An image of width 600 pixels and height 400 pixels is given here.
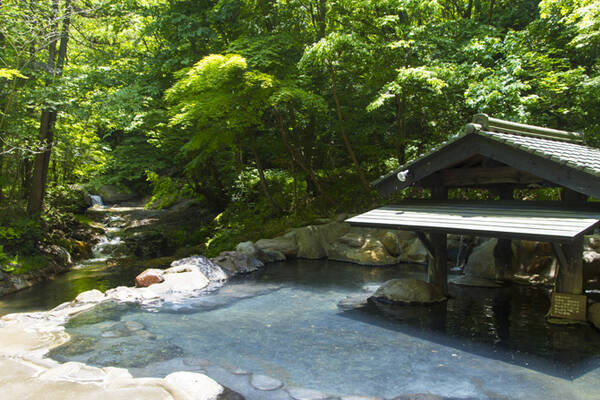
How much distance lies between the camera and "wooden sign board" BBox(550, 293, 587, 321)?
6227 mm

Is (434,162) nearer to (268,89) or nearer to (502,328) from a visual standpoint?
(502,328)

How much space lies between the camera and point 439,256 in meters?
7.97

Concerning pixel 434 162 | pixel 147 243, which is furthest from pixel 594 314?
pixel 147 243

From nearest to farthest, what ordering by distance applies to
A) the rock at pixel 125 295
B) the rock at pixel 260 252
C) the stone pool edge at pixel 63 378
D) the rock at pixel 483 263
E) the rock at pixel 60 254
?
the stone pool edge at pixel 63 378 < the rock at pixel 125 295 < the rock at pixel 483 263 < the rock at pixel 260 252 < the rock at pixel 60 254

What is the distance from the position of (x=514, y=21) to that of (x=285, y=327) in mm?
14038

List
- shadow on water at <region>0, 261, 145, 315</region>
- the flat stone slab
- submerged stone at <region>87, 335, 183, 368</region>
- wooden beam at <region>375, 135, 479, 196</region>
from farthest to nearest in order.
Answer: the flat stone slab → shadow on water at <region>0, 261, 145, 315</region> → wooden beam at <region>375, 135, 479, 196</region> → submerged stone at <region>87, 335, 183, 368</region>

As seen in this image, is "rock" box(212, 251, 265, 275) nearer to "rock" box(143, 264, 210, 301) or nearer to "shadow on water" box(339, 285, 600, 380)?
"rock" box(143, 264, 210, 301)

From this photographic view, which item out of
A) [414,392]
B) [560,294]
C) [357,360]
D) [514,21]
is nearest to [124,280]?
[357,360]

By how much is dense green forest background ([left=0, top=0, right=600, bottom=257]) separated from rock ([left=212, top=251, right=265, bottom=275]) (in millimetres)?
2428

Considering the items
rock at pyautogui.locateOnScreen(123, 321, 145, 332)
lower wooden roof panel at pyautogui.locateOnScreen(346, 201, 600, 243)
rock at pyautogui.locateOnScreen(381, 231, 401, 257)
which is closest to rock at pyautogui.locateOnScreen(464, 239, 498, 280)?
rock at pyautogui.locateOnScreen(381, 231, 401, 257)

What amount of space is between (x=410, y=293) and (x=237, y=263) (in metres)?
5.55

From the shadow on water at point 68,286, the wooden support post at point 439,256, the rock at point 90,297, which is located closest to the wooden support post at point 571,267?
the wooden support post at point 439,256

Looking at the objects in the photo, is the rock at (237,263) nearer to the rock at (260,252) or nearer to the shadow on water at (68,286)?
the rock at (260,252)

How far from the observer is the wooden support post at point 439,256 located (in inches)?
309
